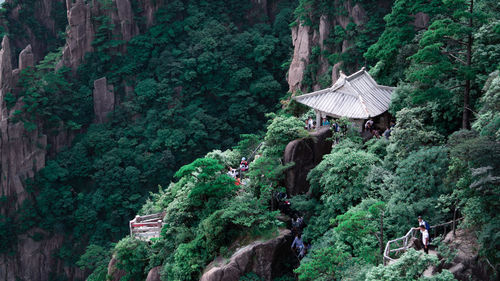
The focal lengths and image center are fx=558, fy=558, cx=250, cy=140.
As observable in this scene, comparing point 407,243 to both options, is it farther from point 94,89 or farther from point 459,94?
point 94,89

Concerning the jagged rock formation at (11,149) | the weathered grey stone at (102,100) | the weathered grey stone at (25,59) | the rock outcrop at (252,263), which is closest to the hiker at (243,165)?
the rock outcrop at (252,263)

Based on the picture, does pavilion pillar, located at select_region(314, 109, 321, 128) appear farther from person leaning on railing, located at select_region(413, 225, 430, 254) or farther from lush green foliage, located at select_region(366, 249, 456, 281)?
lush green foliage, located at select_region(366, 249, 456, 281)

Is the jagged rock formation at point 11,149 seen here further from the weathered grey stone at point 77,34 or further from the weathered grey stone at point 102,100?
the weathered grey stone at point 102,100

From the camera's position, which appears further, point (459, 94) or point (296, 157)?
point (296, 157)

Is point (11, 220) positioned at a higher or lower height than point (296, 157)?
lower

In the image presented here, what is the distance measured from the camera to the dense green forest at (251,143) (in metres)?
15.7

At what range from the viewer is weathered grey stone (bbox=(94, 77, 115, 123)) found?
45062 mm

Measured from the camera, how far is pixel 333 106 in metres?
22.9

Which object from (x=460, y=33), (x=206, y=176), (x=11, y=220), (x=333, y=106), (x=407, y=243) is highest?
(x=460, y=33)

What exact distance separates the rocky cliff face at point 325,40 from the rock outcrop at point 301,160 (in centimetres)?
1634

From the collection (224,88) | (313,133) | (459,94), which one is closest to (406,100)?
(459,94)

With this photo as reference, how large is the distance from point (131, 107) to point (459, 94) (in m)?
30.5

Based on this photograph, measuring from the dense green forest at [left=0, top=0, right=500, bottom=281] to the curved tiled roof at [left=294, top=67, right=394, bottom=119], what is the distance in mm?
848

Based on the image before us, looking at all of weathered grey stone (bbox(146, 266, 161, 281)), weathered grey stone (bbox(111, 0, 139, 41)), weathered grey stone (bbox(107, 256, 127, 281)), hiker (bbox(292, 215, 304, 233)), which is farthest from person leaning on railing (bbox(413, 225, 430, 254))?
weathered grey stone (bbox(111, 0, 139, 41))
